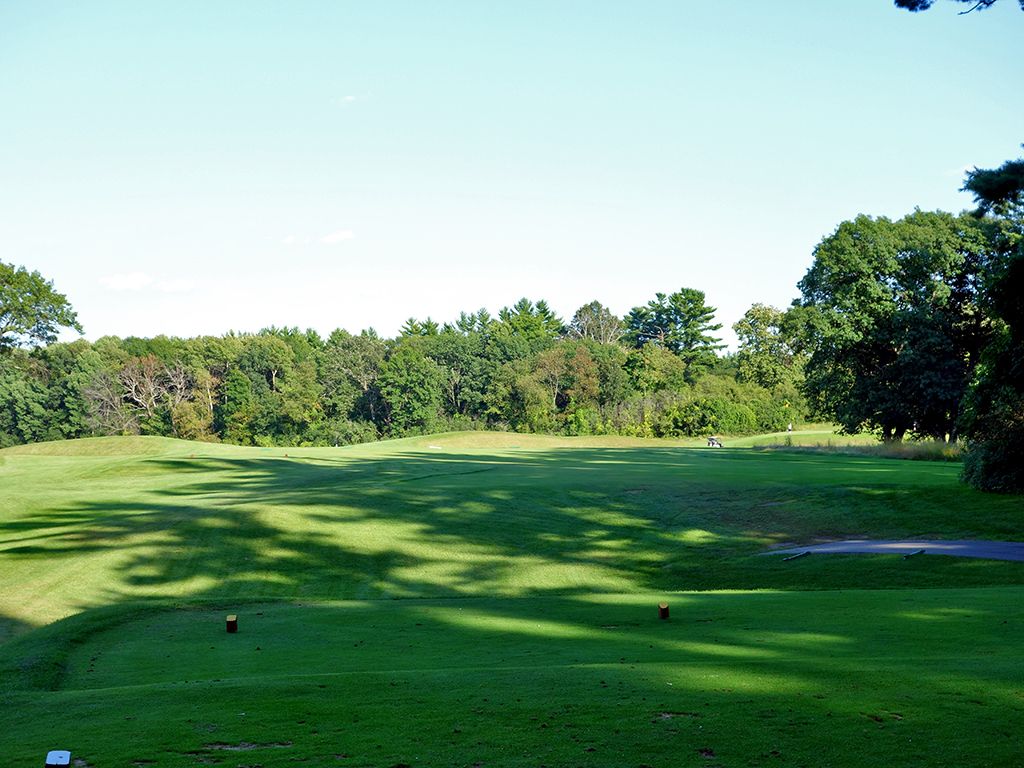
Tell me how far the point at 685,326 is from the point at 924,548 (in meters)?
96.5

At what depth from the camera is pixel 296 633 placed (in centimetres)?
1330

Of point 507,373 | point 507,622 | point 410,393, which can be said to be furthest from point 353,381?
point 507,622

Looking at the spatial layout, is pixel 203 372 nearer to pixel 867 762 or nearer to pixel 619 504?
pixel 619 504

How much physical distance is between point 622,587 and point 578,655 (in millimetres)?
10745

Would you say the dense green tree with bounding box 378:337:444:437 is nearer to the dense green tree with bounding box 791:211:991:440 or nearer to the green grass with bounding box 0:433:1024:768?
the dense green tree with bounding box 791:211:991:440

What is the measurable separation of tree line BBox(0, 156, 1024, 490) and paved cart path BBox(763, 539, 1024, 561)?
32153mm

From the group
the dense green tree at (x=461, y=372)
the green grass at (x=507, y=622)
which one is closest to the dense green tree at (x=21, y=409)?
the dense green tree at (x=461, y=372)

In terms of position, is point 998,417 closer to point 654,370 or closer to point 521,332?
point 654,370

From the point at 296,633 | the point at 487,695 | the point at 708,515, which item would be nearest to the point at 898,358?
the point at 708,515

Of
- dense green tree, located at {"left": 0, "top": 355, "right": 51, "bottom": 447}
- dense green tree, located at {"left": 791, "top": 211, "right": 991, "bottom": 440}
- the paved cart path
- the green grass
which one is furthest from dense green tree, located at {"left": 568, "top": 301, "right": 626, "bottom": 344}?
the paved cart path

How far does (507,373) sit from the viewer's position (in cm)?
10150

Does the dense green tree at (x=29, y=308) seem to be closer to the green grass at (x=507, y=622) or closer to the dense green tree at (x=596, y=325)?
the green grass at (x=507, y=622)

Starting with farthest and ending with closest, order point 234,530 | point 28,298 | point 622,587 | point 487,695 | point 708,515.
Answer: point 28,298 < point 708,515 < point 234,530 < point 622,587 < point 487,695

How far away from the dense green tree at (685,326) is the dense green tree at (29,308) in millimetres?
64275
